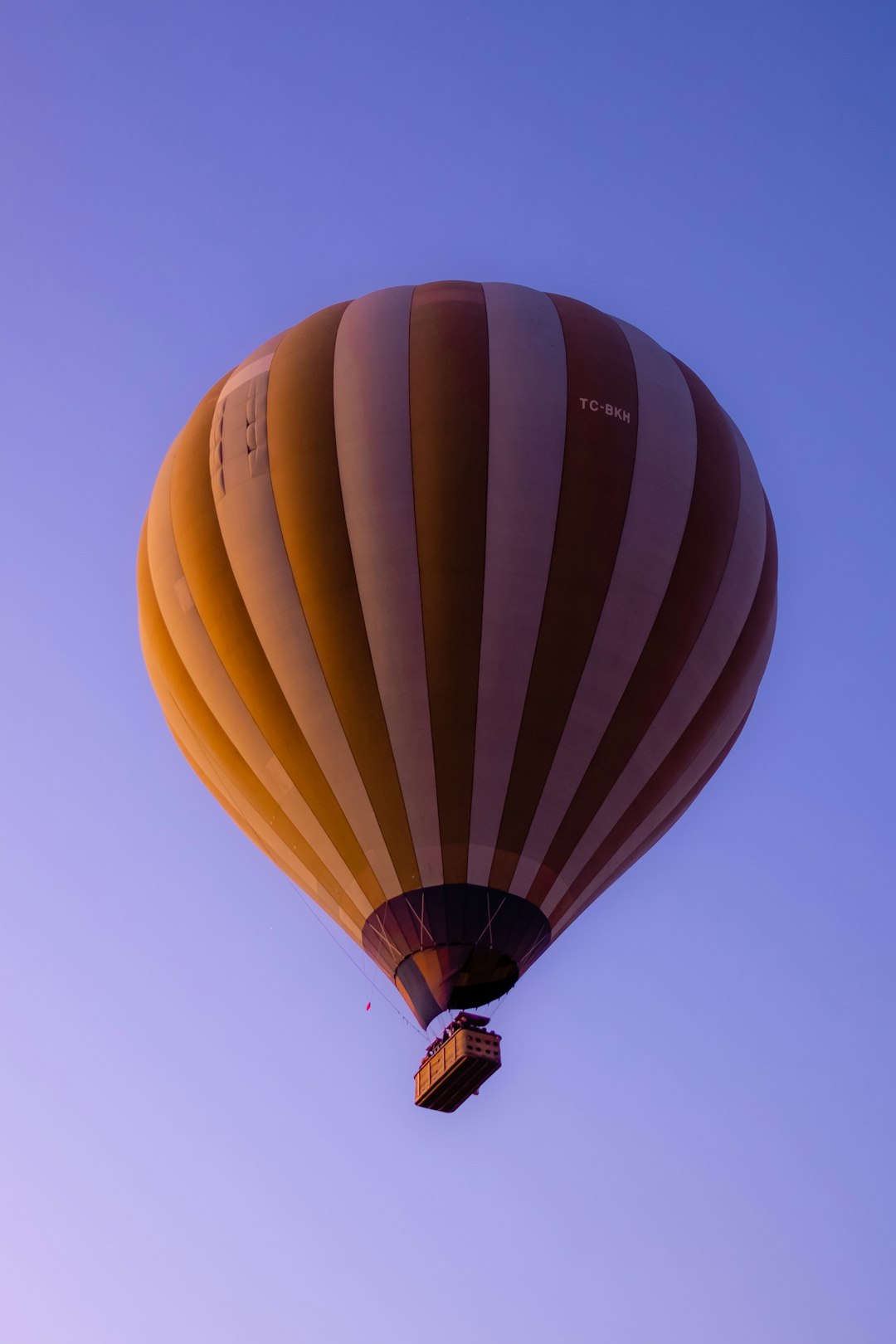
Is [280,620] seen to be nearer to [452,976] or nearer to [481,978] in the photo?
[452,976]

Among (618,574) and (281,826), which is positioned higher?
(618,574)

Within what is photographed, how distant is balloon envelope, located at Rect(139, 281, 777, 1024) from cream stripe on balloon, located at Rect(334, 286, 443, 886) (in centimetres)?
2

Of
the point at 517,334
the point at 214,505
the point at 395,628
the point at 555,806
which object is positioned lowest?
the point at 555,806

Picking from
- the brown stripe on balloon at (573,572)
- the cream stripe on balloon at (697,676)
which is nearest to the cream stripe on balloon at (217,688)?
the brown stripe on balloon at (573,572)

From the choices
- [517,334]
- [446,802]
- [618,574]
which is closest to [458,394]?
[517,334]

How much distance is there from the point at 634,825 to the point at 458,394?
4.74 meters

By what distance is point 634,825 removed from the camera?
55.0ft

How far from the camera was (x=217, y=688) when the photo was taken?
1667 cm

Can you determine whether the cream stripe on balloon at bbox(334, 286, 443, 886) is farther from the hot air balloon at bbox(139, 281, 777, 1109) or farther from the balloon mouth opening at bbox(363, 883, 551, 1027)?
the balloon mouth opening at bbox(363, 883, 551, 1027)

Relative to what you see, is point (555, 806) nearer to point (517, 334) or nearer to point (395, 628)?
point (395, 628)

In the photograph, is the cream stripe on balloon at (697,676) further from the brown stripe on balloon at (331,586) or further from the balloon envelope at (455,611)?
the brown stripe on balloon at (331,586)

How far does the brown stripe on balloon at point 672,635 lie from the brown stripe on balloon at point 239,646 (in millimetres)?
2012

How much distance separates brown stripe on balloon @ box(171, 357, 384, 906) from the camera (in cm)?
1590

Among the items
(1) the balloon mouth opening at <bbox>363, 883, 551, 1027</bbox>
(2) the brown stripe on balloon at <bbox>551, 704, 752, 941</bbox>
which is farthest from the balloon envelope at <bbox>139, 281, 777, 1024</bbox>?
(2) the brown stripe on balloon at <bbox>551, 704, 752, 941</bbox>
